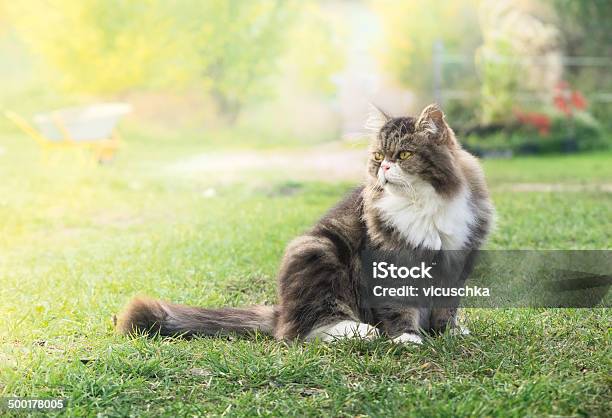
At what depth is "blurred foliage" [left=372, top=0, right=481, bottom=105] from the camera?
408 inches

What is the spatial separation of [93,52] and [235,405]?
734 cm

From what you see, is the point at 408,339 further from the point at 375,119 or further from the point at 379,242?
the point at 375,119

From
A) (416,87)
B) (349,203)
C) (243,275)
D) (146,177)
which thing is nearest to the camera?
(349,203)

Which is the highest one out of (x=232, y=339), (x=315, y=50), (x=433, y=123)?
(x=315, y=50)

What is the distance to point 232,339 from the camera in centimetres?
253

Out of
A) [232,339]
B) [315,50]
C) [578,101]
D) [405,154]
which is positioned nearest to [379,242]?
[405,154]

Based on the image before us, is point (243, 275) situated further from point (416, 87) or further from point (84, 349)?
point (416, 87)

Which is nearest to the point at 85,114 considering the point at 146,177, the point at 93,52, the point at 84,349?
the point at 146,177

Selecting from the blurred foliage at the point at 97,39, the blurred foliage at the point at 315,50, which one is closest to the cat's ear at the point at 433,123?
the blurred foliage at the point at 97,39

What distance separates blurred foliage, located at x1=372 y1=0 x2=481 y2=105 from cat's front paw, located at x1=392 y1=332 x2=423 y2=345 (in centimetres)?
828

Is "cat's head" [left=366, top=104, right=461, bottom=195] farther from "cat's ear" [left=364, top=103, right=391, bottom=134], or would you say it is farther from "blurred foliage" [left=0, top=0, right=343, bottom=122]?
"blurred foliage" [left=0, top=0, right=343, bottom=122]

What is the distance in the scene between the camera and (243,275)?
3443 mm

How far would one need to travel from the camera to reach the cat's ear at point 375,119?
2549 mm

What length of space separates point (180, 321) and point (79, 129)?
5133 mm
